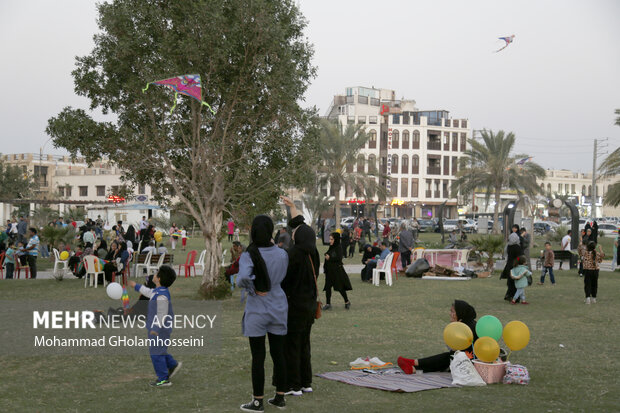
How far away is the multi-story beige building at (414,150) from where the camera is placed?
92125 millimetres

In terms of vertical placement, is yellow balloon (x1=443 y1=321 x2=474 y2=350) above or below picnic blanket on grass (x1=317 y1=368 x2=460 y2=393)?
above

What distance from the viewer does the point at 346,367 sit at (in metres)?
8.12

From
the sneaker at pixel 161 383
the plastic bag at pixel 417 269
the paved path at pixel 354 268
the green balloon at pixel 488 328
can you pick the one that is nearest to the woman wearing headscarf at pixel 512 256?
the plastic bag at pixel 417 269

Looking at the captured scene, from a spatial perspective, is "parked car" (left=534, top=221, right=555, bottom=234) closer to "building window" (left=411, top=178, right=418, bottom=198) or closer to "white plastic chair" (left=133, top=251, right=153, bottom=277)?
"building window" (left=411, top=178, right=418, bottom=198)

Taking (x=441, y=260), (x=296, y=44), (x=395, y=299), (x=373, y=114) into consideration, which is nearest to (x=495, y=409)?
(x=395, y=299)

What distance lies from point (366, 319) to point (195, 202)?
5.42 metres

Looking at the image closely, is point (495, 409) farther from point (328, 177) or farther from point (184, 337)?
point (328, 177)

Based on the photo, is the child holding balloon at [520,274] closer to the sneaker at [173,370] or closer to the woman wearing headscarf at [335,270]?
the woman wearing headscarf at [335,270]

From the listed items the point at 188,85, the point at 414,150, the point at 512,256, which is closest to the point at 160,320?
the point at 188,85

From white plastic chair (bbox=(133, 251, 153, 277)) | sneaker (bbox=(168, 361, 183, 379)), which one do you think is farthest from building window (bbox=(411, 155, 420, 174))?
sneaker (bbox=(168, 361, 183, 379))

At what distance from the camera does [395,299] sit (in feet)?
52.5

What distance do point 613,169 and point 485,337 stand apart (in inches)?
1396

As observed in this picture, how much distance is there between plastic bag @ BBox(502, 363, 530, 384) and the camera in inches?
288

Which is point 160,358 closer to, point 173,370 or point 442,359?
point 173,370
